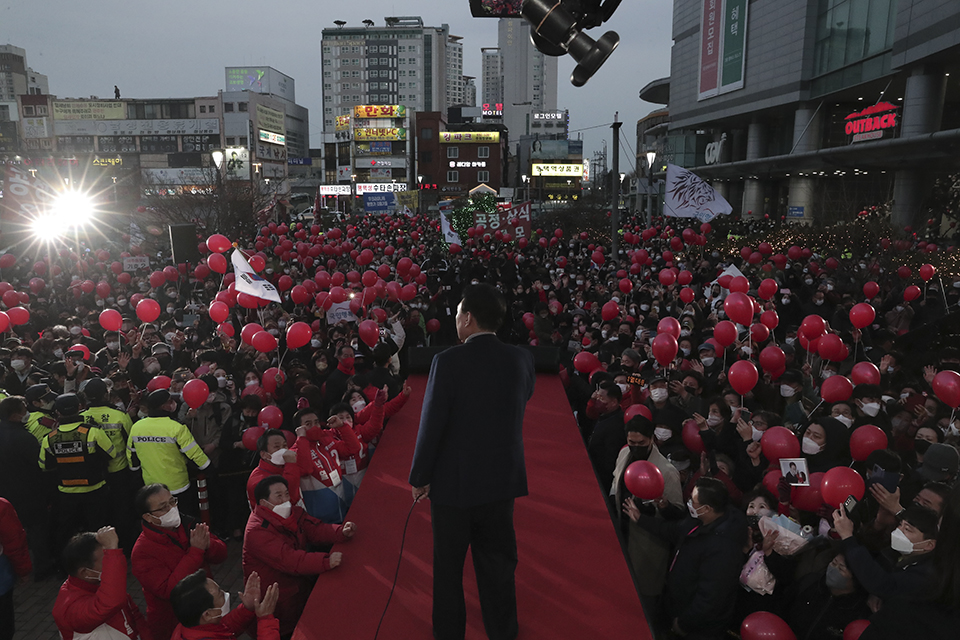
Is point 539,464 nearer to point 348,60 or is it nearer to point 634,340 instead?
point 634,340

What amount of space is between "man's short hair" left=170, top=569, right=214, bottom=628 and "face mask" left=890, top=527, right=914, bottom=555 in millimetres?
3386

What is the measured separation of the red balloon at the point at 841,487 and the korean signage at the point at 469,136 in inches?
3195

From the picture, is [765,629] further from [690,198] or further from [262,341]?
[690,198]

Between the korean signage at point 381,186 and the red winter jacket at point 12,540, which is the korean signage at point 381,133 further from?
the red winter jacket at point 12,540

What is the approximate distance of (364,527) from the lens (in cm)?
402

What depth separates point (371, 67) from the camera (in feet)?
404

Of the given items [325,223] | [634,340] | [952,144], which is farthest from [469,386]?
[325,223]

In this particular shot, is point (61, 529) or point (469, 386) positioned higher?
point (469, 386)

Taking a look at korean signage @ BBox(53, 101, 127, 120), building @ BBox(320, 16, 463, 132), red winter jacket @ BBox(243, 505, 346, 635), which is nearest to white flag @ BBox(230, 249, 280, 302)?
red winter jacket @ BBox(243, 505, 346, 635)

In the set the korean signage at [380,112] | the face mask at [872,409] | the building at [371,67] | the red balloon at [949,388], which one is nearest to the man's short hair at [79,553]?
the face mask at [872,409]

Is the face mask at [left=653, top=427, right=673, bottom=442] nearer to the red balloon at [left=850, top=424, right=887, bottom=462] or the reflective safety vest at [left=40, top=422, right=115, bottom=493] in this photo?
the red balloon at [left=850, top=424, right=887, bottom=462]

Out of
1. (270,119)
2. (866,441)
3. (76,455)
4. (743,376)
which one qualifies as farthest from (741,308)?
(270,119)

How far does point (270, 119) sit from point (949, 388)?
9897cm

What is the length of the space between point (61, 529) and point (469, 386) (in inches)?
195
